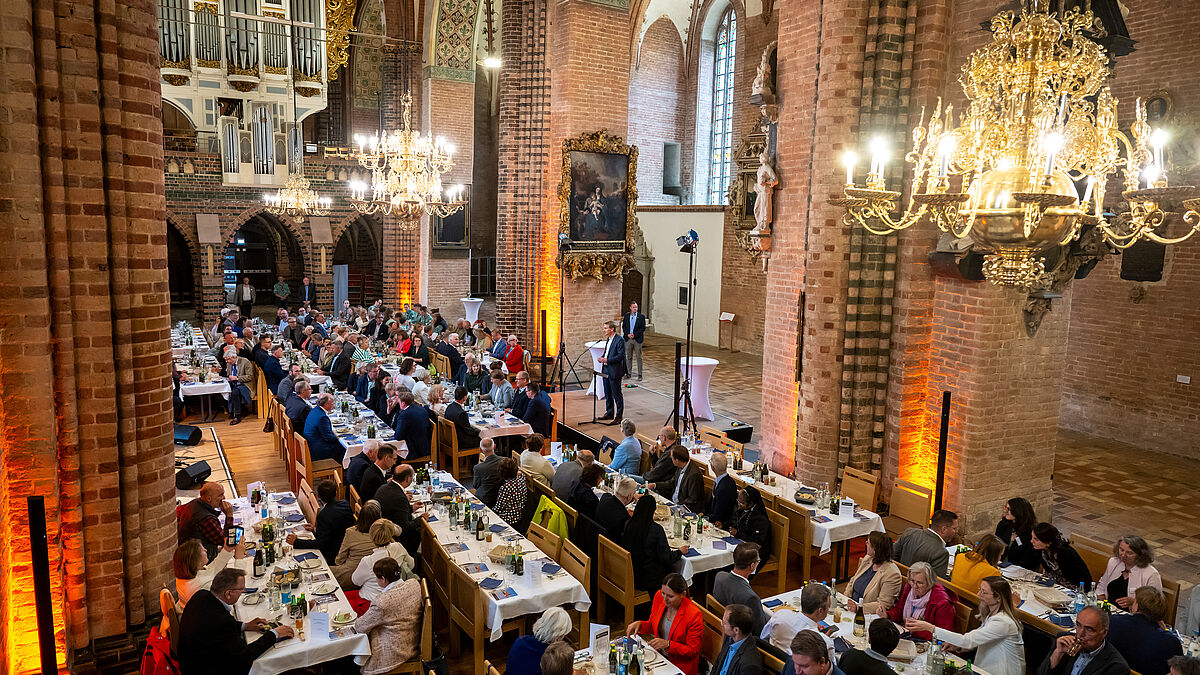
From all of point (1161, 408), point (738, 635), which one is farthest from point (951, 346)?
point (1161, 408)

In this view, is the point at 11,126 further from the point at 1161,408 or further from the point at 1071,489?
the point at 1161,408

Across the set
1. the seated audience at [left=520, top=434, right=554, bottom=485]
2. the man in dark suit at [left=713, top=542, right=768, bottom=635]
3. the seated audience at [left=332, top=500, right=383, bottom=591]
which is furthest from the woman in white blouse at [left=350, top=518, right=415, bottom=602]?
the seated audience at [left=520, top=434, right=554, bottom=485]

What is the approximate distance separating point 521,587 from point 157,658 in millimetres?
2406

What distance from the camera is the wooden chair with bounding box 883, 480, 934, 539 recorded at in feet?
26.2

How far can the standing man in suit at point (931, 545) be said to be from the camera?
6395 mm

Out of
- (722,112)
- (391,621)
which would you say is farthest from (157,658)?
(722,112)

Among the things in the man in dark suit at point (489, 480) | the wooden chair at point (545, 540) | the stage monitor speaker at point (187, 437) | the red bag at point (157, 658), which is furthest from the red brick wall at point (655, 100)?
the red bag at point (157, 658)

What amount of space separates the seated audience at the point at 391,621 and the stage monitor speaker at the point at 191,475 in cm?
383

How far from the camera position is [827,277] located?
28.3 ft

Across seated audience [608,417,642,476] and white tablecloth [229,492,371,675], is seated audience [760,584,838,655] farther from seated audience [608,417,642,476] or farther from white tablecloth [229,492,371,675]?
seated audience [608,417,642,476]

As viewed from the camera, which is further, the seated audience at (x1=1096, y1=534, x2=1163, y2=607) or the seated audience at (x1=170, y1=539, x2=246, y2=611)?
the seated audience at (x1=1096, y1=534, x2=1163, y2=607)

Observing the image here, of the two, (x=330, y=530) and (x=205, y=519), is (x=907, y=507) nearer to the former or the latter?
(x=330, y=530)

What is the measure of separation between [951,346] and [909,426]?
3.34 ft

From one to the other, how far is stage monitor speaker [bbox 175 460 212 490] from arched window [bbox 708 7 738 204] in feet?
54.1
